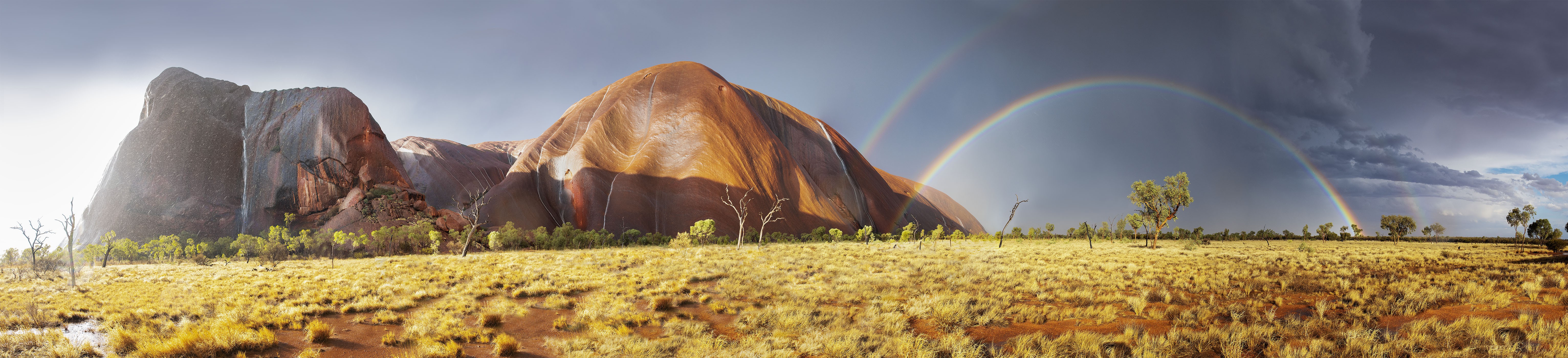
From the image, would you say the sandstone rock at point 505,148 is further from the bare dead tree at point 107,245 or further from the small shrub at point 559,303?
the small shrub at point 559,303

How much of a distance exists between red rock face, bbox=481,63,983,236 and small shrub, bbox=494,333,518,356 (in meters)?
50.6

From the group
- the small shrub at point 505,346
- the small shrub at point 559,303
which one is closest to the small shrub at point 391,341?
the small shrub at point 505,346

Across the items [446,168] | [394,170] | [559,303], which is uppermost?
[446,168]

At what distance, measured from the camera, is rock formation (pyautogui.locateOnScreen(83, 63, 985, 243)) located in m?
55.2

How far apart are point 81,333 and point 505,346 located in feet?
31.9

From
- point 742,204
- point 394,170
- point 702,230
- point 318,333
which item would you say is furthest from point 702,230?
point 394,170

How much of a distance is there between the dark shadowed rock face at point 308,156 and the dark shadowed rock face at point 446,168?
1499 cm

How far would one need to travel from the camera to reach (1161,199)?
147 ft

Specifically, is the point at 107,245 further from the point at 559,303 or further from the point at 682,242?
the point at 559,303

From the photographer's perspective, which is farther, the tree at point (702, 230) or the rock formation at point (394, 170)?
the rock formation at point (394, 170)

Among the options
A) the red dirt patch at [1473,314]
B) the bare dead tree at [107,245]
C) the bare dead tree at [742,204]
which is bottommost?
the bare dead tree at [107,245]

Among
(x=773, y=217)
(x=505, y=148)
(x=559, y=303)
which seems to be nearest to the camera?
(x=559, y=303)

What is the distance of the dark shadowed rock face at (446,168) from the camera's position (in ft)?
274

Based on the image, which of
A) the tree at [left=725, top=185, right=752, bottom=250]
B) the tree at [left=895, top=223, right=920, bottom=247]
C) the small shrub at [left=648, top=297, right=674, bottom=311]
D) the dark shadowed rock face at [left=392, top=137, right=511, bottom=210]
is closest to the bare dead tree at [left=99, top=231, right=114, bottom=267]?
the dark shadowed rock face at [left=392, top=137, right=511, bottom=210]
